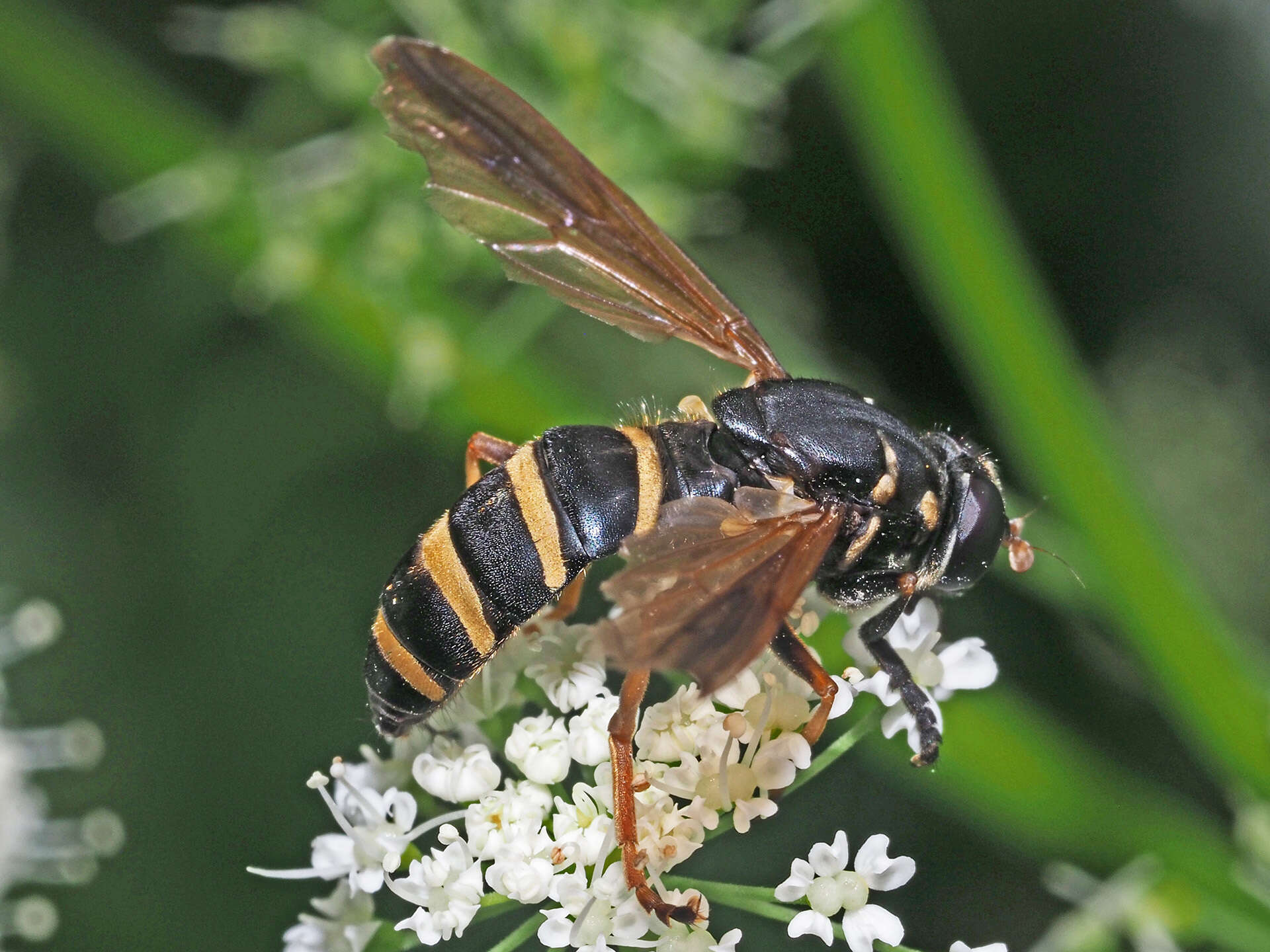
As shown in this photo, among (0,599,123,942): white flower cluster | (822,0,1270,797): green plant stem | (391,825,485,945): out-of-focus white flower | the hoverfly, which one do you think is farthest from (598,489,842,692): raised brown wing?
(0,599,123,942): white flower cluster

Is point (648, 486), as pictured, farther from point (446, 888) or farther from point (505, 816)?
point (446, 888)

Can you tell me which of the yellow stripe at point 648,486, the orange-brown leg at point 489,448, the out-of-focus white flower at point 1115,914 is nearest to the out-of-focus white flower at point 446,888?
the yellow stripe at point 648,486

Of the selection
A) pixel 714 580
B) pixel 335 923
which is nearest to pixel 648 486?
pixel 714 580

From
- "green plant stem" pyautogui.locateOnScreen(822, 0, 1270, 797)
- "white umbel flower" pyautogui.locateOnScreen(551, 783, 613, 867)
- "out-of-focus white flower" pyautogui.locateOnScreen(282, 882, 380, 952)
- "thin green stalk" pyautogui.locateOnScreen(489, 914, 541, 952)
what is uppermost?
"out-of-focus white flower" pyautogui.locateOnScreen(282, 882, 380, 952)

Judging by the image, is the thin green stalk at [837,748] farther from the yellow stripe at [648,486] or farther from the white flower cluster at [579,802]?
the yellow stripe at [648,486]

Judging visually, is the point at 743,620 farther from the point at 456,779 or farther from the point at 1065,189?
the point at 1065,189

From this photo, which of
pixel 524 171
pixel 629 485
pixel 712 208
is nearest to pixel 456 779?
pixel 629 485

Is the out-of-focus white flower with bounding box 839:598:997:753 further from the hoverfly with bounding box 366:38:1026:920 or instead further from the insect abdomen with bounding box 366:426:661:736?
the insect abdomen with bounding box 366:426:661:736
